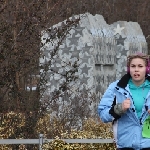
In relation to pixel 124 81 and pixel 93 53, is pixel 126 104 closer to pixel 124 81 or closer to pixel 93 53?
pixel 124 81

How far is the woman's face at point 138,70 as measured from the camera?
3.86 metres

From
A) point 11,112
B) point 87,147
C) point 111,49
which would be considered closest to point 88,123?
point 11,112

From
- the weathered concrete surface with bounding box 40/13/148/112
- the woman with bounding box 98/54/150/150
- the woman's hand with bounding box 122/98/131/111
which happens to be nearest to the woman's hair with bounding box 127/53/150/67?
the woman with bounding box 98/54/150/150

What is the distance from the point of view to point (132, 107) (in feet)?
12.5

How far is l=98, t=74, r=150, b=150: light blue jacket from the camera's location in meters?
3.83

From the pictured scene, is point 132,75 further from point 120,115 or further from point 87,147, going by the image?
point 87,147

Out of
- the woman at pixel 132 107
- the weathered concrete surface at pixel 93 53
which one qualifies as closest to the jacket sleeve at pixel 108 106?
the woman at pixel 132 107

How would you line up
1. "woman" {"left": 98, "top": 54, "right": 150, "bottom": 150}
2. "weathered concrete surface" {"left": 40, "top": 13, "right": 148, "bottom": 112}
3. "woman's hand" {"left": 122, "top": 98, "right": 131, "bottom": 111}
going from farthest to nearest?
"weathered concrete surface" {"left": 40, "top": 13, "right": 148, "bottom": 112}, "woman" {"left": 98, "top": 54, "right": 150, "bottom": 150}, "woman's hand" {"left": 122, "top": 98, "right": 131, "bottom": 111}

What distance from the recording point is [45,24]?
729cm

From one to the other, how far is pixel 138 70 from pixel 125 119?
33 cm

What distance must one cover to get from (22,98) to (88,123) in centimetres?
109

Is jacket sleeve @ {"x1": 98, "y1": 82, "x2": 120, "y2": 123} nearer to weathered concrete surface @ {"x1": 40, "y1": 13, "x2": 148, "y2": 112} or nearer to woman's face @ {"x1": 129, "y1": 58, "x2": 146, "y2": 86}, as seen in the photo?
woman's face @ {"x1": 129, "y1": 58, "x2": 146, "y2": 86}

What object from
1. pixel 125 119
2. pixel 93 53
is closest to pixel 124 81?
pixel 125 119

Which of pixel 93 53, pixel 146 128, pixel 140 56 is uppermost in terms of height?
pixel 93 53
